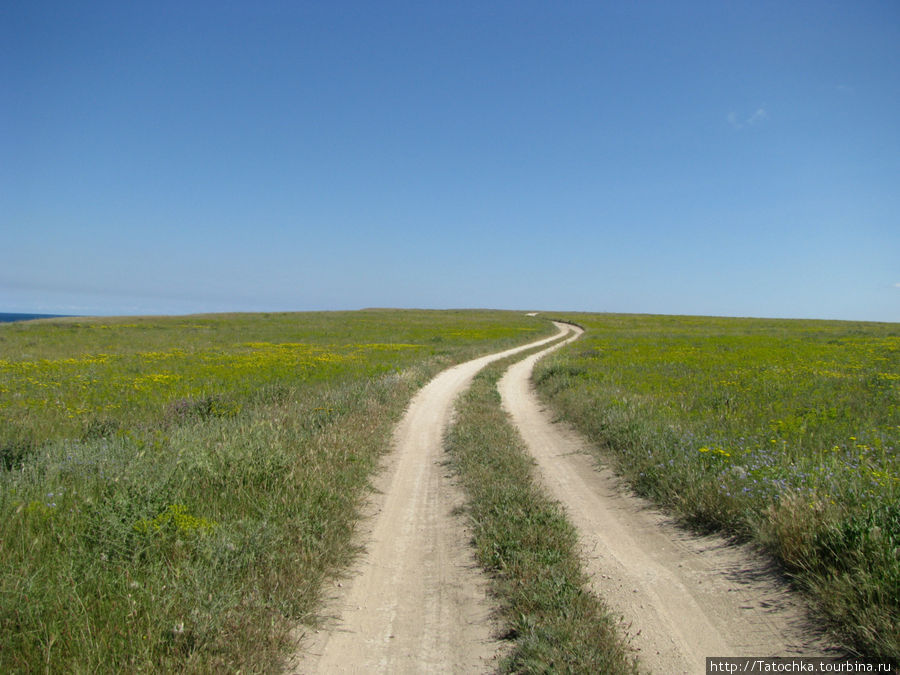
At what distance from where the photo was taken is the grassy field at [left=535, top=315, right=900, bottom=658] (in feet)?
12.8

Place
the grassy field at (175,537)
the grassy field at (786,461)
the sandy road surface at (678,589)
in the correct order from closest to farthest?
the grassy field at (175,537)
the sandy road surface at (678,589)
the grassy field at (786,461)

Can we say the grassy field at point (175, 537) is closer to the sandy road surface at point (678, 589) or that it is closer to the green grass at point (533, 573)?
the green grass at point (533, 573)

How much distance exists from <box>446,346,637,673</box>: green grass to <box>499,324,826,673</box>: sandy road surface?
30 cm

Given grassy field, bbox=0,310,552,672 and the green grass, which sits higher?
grassy field, bbox=0,310,552,672

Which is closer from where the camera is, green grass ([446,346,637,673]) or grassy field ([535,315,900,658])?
green grass ([446,346,637,673])

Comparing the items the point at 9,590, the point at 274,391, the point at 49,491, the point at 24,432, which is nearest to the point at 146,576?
the point at 9,590

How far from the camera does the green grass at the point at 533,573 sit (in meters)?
3.51

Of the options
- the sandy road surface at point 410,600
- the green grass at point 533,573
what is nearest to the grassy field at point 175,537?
the sandy road surface at point 410,600

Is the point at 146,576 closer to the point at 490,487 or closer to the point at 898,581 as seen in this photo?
the point at 490,487

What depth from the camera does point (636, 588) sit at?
4672 mm

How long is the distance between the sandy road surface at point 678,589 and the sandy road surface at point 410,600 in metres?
1.38

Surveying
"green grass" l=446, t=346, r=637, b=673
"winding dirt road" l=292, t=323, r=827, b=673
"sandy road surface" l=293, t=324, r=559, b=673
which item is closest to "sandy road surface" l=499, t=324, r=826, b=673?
"winding dirt road" l=292, t=323, r=827, b=673

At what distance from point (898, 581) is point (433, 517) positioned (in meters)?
4.93

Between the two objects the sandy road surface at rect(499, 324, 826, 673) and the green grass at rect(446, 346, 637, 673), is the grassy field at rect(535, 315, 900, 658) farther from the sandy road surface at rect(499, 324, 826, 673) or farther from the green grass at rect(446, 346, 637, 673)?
the green grass at rect(446, 346, 637, 673)
